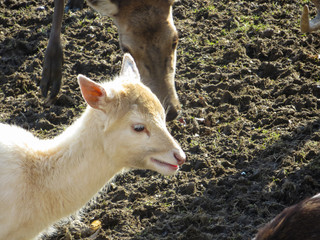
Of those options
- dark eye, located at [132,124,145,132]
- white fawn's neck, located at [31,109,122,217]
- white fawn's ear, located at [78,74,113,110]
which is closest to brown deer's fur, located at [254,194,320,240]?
dark eye, located at [132,124,145,132]

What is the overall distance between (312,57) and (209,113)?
72.4 inches

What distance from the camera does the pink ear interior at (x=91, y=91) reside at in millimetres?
3732

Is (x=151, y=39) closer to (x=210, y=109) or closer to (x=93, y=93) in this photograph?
(x=210, y=109)

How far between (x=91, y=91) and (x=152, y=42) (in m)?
2.44

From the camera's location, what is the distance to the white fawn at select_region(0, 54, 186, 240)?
12.9 ft

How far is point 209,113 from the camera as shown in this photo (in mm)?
6496

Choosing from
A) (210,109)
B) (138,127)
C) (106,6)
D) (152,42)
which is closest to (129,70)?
(138,127)

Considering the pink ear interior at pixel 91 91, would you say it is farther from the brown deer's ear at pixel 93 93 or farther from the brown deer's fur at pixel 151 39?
the brown deer's fur at pixel 151 39

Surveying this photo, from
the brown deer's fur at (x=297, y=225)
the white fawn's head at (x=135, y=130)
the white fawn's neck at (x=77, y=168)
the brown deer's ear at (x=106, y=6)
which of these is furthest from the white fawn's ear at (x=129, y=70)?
the brown deer's ear at (x=106, y=6)

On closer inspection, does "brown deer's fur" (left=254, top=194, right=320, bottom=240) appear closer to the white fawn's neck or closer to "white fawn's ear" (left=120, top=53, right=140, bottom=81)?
the white fawn's neck

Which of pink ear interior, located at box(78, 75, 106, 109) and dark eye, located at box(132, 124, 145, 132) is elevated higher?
pink ear interior, located at box(78, 75, 106, 109)

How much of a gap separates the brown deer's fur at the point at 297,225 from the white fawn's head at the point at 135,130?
85 cm

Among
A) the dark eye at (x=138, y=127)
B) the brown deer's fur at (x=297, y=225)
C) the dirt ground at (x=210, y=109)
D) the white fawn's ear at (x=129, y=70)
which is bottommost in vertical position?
the dirt ground at (x=210, y=109)

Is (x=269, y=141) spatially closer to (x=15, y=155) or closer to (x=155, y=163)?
(x=155, y=163)
